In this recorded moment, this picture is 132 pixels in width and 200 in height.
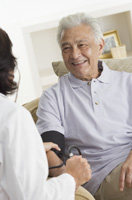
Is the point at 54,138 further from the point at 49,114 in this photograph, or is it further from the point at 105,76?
the point at 105,76

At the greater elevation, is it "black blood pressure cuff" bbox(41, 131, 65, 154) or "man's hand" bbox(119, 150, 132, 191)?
"black blood pressure cuff" bbox(41, 131, 65, 154)

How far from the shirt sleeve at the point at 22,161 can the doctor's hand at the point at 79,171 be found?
17cm

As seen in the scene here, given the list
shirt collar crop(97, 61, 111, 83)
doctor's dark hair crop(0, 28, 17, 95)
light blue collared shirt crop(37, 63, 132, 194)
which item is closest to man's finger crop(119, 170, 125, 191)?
light blue collared shirt crop(37, 63, 132, 194)

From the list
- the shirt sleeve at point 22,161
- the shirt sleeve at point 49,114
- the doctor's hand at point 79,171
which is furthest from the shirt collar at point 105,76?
the shirt sleeve at point 22,161

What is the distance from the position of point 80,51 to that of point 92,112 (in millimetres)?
386

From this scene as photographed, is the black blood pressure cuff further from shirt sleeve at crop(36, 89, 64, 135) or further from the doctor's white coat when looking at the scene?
the doctor's white coat

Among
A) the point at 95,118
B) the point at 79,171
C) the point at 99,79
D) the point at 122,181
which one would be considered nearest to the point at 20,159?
the point at 79,171

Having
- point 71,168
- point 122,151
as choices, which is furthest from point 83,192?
point 122,151

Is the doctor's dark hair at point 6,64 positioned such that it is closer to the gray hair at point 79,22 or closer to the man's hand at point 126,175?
the man's hand at point 126,175

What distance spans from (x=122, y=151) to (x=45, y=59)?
10.2 ft

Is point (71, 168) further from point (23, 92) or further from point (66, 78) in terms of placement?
point (23, 92)

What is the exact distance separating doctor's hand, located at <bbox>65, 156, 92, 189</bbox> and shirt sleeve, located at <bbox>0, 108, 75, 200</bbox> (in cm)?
17

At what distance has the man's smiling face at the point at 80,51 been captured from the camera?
6.17ft

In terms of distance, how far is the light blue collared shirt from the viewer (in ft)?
5.45
